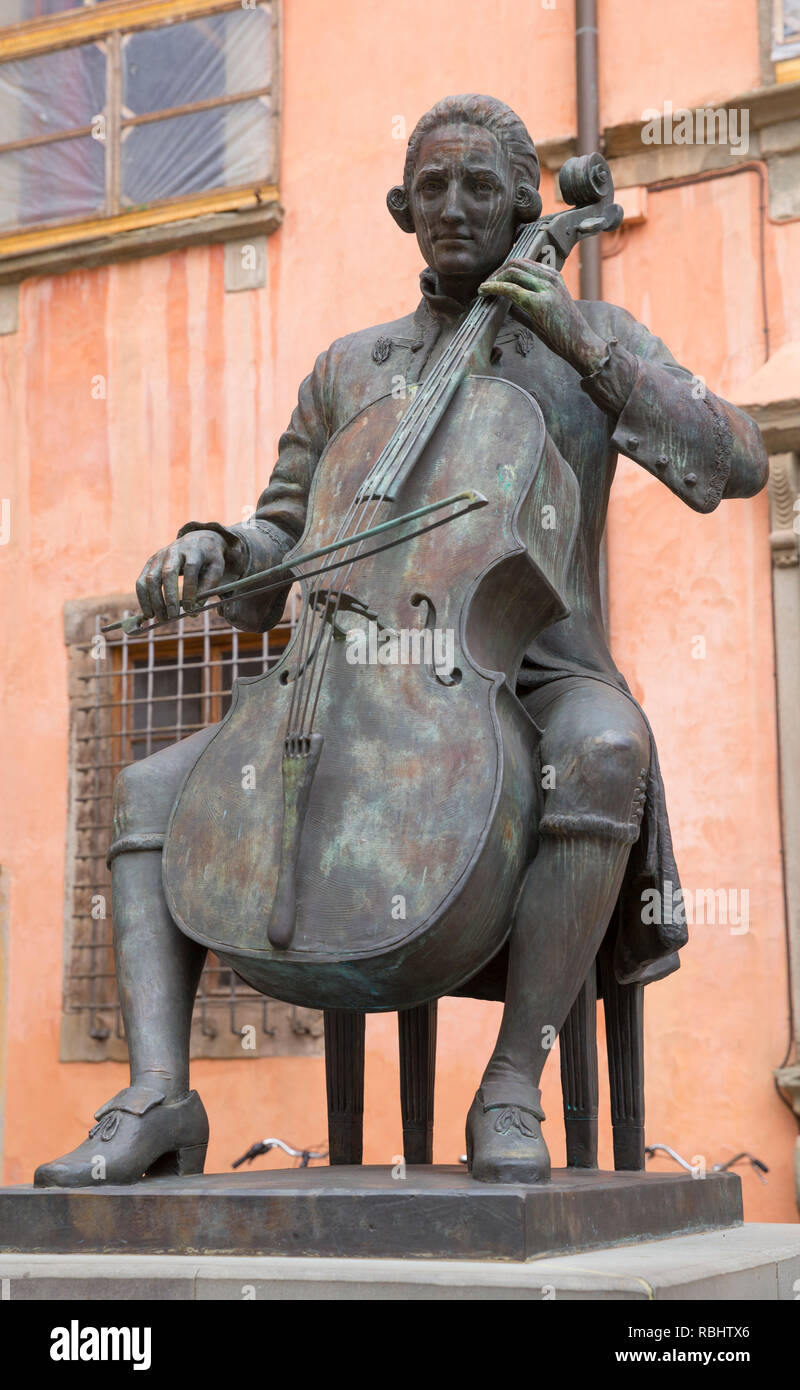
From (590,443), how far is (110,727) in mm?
5203

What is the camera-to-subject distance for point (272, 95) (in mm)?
8039

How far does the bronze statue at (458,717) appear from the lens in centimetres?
229

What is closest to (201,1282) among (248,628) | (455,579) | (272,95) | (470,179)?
(455,579)

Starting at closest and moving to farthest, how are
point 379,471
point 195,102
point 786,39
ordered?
point 379,471
point 786,39
point 195,102

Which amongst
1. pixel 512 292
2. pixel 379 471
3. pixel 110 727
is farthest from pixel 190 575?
pixel 110 727

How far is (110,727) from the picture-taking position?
7.80 m

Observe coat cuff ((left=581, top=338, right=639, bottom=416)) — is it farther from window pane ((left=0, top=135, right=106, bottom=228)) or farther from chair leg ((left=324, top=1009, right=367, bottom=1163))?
window pane ((left=0, top=135, right=106, bottom=228))

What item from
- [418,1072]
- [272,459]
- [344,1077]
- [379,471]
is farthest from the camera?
[272,459]

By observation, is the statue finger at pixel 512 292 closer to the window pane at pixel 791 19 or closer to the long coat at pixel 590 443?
the long coat at pixel 590 443

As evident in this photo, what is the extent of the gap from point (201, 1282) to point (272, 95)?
6.88m

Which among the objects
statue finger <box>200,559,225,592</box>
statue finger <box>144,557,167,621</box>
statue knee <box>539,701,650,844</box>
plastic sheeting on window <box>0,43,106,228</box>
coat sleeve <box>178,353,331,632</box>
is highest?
plastic sheeting on window <box>0,43,106,228</box>

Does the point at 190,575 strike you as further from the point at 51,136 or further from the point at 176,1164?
the point at 51,136

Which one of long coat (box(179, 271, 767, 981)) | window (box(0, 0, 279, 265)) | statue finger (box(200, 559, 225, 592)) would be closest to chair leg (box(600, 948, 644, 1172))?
long coat (box(179, 271, 767, 981))

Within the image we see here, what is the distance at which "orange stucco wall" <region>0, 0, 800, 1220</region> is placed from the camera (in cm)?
643
